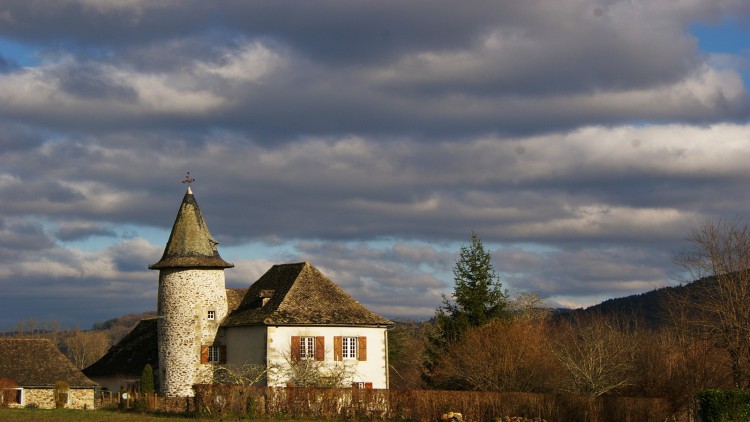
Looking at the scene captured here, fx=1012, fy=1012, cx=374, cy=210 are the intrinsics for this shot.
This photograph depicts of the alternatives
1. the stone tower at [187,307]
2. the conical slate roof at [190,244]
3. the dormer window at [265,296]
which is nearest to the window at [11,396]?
the stone tower at [187,307]

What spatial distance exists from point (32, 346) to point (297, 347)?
20.5 metres

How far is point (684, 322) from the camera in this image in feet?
169

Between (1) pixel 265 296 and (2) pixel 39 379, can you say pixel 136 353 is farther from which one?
(1) pixel 265 296

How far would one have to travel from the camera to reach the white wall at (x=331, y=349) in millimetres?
52406

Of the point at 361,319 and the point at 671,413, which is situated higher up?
the point at 361,319

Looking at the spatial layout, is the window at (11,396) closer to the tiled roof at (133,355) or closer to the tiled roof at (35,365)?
the tiled roof at (35,365)

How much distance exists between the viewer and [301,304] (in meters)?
54.4

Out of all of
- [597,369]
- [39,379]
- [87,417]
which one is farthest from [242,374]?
[597,369]

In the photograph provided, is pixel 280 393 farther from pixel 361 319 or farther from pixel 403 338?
pixel 403 338

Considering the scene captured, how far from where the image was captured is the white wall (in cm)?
5241

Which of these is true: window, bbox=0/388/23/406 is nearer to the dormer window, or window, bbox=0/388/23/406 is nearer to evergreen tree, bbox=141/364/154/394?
evergreen tree, bbox=141/364/154/394

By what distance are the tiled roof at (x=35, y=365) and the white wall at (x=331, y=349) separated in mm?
14471

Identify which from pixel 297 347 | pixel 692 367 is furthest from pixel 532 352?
pixel 297 347

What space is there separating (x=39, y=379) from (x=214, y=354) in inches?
482
